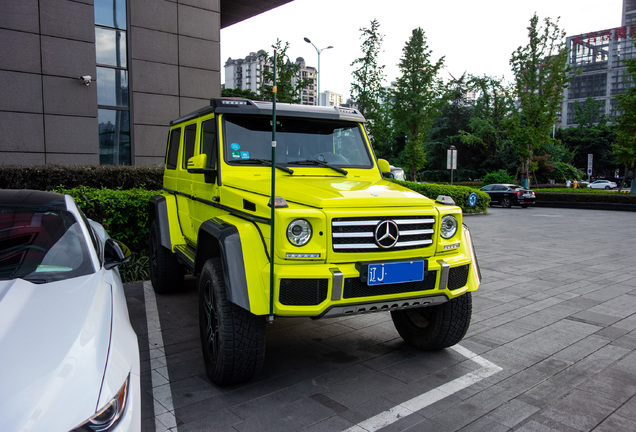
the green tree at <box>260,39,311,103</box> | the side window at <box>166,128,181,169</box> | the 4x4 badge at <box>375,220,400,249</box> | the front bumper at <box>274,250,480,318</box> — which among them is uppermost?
the green tree at <box>260,39,311,103</box>

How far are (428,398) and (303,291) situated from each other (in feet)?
4.14

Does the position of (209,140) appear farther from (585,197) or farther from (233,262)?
(585,197)

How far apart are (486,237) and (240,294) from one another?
10855 mm

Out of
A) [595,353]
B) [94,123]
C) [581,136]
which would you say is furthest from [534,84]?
[581,136]

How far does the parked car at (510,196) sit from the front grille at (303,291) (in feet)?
80.9

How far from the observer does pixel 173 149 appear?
20.2 feet

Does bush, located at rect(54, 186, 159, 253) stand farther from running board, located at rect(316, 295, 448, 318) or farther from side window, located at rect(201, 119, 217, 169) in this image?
running board, located at rect(316, 295, 448, 318)

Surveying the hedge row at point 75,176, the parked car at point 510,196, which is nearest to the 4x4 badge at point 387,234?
the hedge row at point 75,176

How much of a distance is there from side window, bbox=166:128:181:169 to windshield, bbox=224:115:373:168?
167 cm

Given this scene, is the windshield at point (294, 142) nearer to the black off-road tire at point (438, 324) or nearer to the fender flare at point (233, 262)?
the fender flare at point (233, 262)

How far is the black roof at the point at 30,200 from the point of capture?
3.50 m

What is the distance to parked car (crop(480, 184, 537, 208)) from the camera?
25.6 m

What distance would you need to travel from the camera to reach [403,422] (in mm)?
3186

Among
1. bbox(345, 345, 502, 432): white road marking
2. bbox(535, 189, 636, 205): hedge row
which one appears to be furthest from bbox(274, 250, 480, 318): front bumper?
bbox(535, 189, 636, 205): hedge row
